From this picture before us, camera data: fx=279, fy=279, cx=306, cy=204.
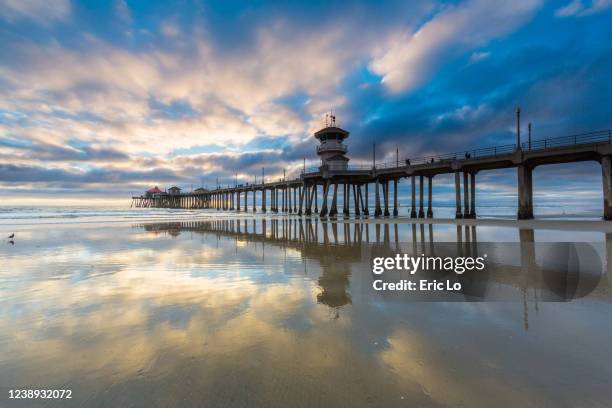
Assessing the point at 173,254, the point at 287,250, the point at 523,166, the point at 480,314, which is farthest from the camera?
the point at 523,166

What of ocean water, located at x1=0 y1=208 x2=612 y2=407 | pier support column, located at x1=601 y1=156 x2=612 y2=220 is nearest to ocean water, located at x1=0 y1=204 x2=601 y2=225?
pier support column, located at x1=601 y1=156 x2=612 y2=220

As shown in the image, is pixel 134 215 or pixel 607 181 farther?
pixel 134 215

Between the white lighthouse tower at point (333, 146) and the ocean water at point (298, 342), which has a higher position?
the white lighthouse tower at point (333, 146)

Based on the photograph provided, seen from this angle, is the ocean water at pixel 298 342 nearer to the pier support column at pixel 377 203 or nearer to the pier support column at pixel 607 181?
the pier support column at pixel 607 181

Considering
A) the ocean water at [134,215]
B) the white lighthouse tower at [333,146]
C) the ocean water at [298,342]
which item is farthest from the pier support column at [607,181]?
the white lighthouse tower at [333,146]

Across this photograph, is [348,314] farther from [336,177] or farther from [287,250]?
[336,177]

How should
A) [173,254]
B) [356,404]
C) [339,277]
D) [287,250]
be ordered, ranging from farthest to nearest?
[287,250], [173,254], [339,277], [356,404]

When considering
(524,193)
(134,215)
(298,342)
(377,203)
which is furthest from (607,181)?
(134,215)

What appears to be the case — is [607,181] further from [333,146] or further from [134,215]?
[134,215]

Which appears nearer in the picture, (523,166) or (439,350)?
(439,350)

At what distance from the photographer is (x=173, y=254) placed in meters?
→ 10.6

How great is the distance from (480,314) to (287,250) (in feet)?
26.4

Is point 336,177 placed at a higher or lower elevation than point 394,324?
higher

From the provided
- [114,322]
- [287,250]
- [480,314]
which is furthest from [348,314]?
[287,250]
